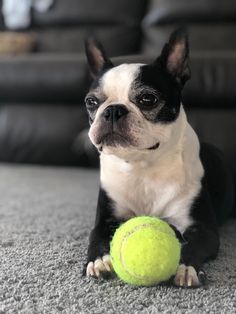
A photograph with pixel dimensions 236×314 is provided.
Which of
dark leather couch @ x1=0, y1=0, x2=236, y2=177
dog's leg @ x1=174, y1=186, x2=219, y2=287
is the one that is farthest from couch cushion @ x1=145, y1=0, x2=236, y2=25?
dog's leg @ x1=174, y1=186, x2=219, y2=287

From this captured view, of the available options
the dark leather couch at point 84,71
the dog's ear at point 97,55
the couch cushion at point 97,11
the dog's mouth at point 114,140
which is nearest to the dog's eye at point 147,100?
the dog's mouth at point 114,140

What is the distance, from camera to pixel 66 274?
1039 millimetres

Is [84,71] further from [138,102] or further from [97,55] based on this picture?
[138,102]

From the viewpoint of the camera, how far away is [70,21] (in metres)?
2.85

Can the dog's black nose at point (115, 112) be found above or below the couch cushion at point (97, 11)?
above

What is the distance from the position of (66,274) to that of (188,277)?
0.82 ft

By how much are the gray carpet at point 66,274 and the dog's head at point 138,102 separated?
11.3 inches

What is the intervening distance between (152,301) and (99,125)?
434mm

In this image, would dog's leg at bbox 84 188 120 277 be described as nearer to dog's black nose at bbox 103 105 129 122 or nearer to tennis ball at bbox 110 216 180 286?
tennis ball at bbox 110 216 180 286

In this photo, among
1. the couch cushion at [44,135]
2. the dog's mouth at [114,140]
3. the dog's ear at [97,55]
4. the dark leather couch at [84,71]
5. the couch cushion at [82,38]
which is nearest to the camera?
the dog's mouth at [114,140]

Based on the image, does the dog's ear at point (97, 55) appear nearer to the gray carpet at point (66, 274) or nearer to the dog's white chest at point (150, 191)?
the dog's white chest at point (150, 191)

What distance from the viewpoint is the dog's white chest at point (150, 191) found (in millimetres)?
1221

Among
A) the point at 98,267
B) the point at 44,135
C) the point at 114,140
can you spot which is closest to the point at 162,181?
the point at 114,140

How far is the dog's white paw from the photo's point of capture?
1.02 m
